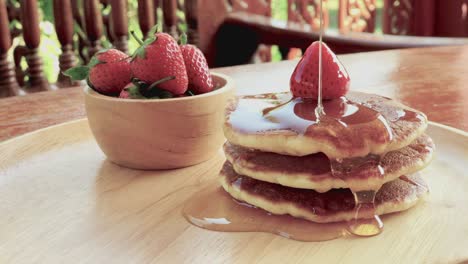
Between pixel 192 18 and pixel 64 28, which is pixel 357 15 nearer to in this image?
pixel 192 18

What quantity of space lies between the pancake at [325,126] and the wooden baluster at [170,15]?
1.85m

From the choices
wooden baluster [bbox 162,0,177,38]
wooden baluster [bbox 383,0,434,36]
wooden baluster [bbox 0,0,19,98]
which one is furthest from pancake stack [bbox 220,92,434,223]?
wooden baluster [bbox 383,0,434,36]

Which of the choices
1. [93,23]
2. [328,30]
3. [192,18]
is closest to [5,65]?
[93,23]

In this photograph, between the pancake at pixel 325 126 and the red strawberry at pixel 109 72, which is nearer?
the pancake at pixel 325 126

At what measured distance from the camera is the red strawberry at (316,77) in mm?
779

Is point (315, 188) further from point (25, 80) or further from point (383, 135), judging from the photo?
point (25, 80)

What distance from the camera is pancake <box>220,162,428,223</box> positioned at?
68 cm

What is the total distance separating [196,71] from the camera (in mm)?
875

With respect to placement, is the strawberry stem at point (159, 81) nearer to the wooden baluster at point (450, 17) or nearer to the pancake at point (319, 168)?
the pancake at point (319, 168)

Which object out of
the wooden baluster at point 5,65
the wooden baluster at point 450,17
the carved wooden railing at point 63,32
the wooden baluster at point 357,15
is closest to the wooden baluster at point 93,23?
the carved wooden railing at point 63,32

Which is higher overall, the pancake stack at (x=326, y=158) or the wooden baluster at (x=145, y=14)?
the wooden baluster at (x=145, y=14)

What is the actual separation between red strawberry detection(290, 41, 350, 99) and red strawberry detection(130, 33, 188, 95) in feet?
0.52

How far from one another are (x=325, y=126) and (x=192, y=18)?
81.0 inches

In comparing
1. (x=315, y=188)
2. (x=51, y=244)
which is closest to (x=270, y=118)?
(x=315, y=188)
